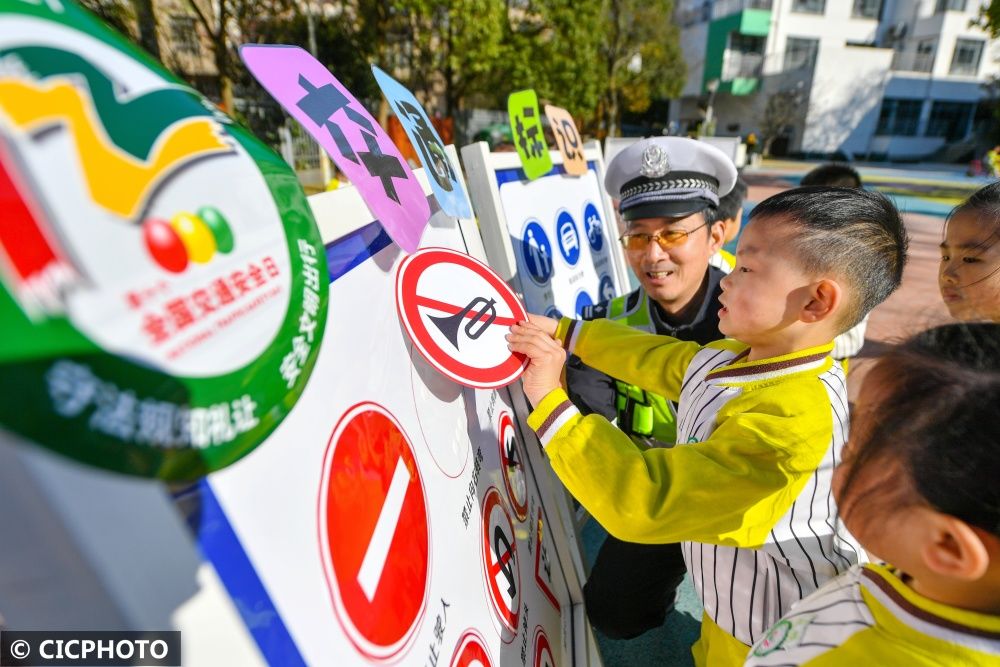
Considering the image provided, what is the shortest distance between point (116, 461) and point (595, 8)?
15179mm

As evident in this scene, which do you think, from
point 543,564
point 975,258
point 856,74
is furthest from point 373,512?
point 856,74

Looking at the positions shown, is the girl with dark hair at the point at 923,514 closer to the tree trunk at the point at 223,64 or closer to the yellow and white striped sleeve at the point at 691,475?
the yellow and white striped sleeve at the point at 691,475

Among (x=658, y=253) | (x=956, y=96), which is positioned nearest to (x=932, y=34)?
(x=956, y=96)

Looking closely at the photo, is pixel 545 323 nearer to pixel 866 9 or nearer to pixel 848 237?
pixel 848 237

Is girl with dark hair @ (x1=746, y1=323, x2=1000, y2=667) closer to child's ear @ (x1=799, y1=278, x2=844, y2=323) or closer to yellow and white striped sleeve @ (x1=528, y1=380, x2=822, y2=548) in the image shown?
yellow and white striped sleeve @ (x1=528, y1=380, x2=822, y2=548)

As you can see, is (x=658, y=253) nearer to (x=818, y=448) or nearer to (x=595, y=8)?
(x=818, y=448)

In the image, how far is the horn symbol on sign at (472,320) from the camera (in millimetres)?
979

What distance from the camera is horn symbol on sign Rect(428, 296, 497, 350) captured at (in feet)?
3.21

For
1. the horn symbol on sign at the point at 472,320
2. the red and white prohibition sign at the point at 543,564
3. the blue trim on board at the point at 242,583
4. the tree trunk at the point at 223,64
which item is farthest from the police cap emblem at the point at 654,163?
the tree trunk at the point at 223,64

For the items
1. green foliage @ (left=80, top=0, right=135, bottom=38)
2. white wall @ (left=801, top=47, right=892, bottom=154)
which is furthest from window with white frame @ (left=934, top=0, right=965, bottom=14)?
green foliage @ (left=80, top=0, right=135, bottom=38)

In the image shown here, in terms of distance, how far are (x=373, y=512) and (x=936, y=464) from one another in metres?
0.70

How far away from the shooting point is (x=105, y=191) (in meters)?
0.38

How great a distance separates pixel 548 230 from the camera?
7.49 feet

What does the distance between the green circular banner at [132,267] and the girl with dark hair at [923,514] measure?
0.75m
